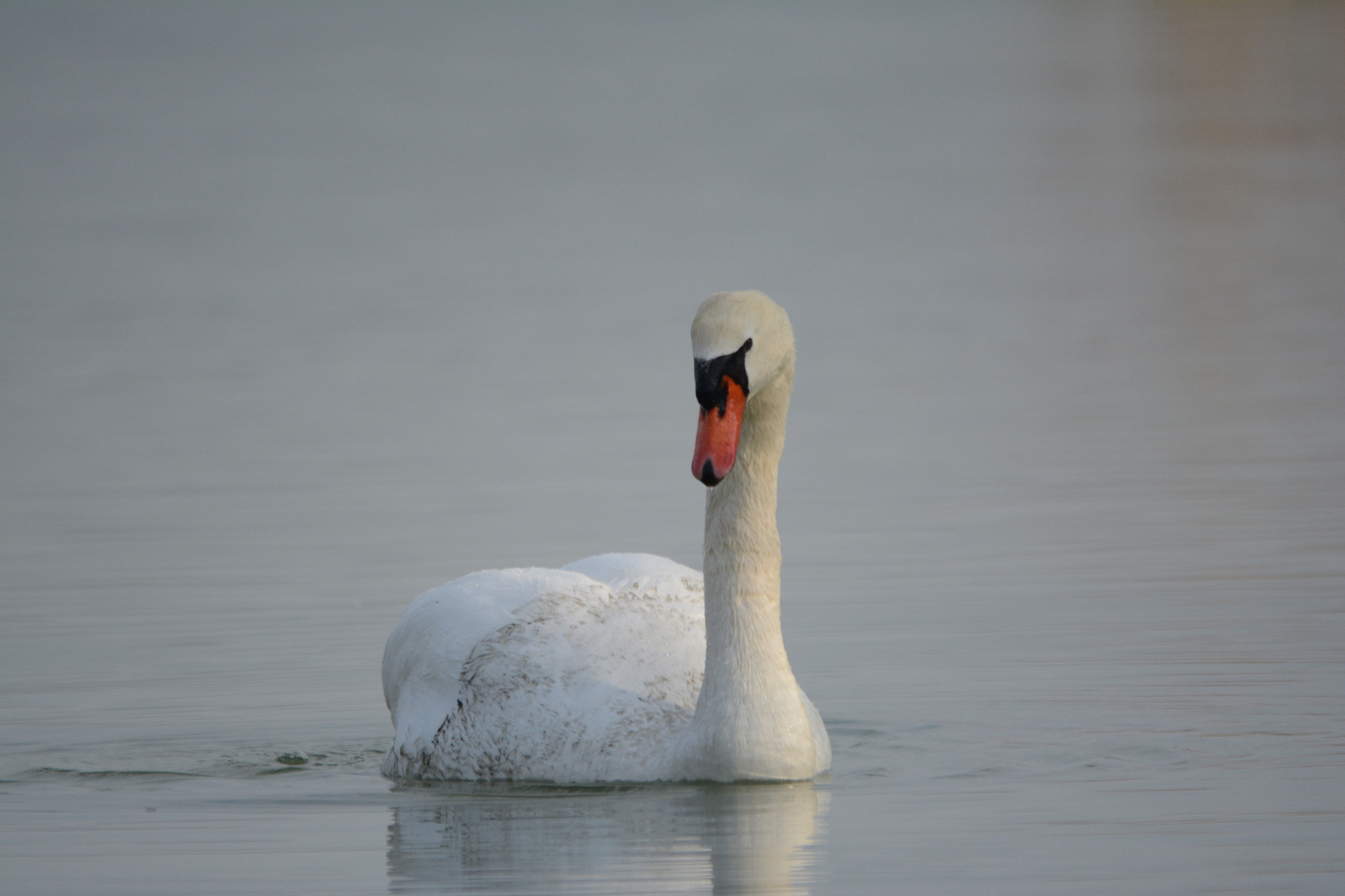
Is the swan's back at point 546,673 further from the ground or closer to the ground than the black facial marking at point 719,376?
closer to the ground

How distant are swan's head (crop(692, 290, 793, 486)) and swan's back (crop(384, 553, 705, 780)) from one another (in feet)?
4.57

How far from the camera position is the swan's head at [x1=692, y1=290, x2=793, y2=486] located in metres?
8.67

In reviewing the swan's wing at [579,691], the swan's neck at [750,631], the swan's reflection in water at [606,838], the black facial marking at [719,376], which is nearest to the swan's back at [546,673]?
the swan's wing at [579,691]

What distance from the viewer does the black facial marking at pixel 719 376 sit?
28.9 feet

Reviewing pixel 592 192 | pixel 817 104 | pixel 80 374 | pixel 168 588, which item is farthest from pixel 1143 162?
pixel 168 588

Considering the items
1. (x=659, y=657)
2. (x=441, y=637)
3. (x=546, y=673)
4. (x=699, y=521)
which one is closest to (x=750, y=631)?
(x=659, y=657)

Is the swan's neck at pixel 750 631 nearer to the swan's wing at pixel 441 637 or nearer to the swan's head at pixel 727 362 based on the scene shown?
the swan's head at pixel 727 362

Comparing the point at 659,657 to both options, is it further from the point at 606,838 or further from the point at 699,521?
the point at 699,521

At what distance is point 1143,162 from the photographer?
4841 cm

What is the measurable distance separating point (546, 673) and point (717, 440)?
67.7 inches

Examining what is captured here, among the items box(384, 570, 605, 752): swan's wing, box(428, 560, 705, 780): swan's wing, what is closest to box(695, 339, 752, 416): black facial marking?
box(428, 560, 705, 780): swan's wing

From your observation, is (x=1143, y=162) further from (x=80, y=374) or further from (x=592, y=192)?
(x=80, y=374)

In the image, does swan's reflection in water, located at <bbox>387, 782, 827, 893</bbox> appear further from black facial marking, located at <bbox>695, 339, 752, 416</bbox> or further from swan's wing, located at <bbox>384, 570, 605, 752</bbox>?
black facial marking, located at <bbox>695, 339, 752, 416</bbox>

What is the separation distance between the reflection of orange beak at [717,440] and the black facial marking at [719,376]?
0.02m
